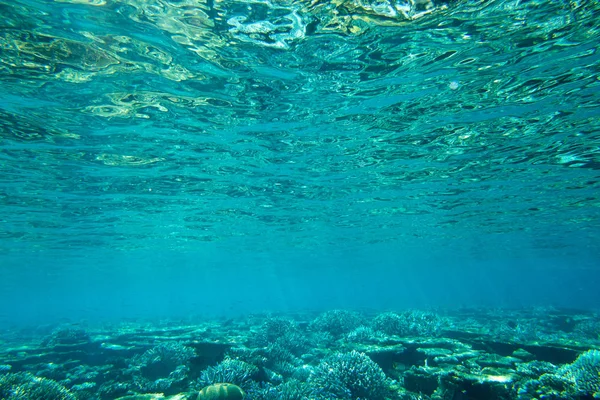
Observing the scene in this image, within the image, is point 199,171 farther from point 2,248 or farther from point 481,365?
point 2,248

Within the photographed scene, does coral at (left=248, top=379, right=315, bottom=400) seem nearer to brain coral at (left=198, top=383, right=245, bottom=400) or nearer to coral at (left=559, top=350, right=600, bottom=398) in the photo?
brain coral at (left=198, top=383, right=245, bottom=400)

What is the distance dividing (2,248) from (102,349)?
→ 96.1 ft

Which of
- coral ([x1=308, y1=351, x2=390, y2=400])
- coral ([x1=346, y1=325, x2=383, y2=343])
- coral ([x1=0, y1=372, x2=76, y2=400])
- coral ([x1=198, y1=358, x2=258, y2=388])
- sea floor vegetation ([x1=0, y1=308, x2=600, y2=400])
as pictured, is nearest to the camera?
sea floor vegetation ([x1=0, y1=308, x2=600, y2=400])

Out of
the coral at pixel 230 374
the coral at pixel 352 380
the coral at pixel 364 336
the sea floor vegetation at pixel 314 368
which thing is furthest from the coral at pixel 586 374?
the coral at pixel 230 374

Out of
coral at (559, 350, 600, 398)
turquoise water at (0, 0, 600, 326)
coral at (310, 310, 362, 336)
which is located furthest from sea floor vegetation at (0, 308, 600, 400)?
turquoise water at (0, 0, 600, 326)

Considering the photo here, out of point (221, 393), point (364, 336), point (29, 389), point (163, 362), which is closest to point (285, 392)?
point (221, 393)

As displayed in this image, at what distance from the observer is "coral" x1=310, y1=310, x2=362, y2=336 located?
1833 centimetres

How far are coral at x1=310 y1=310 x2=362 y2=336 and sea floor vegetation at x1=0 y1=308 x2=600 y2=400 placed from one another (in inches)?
58.7

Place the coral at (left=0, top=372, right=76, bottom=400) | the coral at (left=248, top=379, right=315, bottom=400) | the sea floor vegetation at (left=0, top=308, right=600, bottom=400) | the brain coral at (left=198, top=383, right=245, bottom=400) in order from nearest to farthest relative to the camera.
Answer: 1. the sea floor vegetation at (left=0, top=308, right=600, bottom=400)
2. the brain coral at (left=198, top=383, right=245, bottom=400)
3. the coral at (left=0, top=372, right=76, bottom=400)
4. the coral at (left=248, top=379, right=315, bottom=400)

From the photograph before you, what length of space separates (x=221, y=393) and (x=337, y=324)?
12117 mm


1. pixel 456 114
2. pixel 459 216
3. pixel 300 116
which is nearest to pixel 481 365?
pixel 456 114

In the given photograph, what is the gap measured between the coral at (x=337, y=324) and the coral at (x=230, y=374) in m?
9.56

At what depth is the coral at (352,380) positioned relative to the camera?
8000 mm

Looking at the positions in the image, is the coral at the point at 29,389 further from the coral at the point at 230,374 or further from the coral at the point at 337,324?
the coral at the point at 337,324
